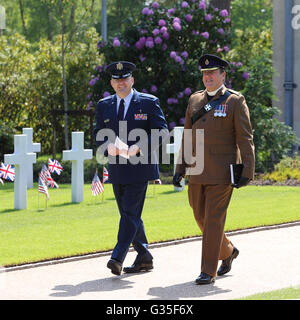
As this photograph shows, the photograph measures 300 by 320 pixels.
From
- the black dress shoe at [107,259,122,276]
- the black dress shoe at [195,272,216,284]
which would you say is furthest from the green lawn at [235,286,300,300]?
the black dress shoe at [107,259,122,276]

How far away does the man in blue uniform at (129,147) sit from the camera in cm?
732

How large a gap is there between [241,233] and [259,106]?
9.83 m

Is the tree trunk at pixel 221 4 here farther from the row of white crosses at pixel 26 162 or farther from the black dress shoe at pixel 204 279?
the black dress shoe at pixel 204 279

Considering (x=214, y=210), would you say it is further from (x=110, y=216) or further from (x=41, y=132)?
(x=41, y=132)

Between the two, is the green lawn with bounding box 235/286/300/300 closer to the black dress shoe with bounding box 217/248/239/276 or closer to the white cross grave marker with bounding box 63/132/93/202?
the black dress shoe with bounding box 217/248/239/276

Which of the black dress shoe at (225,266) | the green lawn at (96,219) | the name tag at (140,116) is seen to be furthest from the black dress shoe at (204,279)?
the green lawn at (96,219)

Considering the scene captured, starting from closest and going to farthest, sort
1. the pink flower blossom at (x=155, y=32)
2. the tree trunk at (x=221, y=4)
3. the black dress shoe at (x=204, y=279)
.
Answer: the black dress shoe at (x=204, y=279) → the pink flower blossom at (x=155, y=32) → the tree trunk at (x=221, y=4)

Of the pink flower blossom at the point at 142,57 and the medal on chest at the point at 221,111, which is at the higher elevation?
the pink flower blossom at the point at 142,57

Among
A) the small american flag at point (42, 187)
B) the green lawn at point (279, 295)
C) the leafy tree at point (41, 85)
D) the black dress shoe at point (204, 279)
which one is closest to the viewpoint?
the green lawn at point (279, 295)

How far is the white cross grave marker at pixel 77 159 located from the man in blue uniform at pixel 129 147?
5.52m

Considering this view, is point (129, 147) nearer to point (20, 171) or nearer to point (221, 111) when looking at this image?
point (221, 111)

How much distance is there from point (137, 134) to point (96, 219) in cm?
393

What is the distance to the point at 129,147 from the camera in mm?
7328
